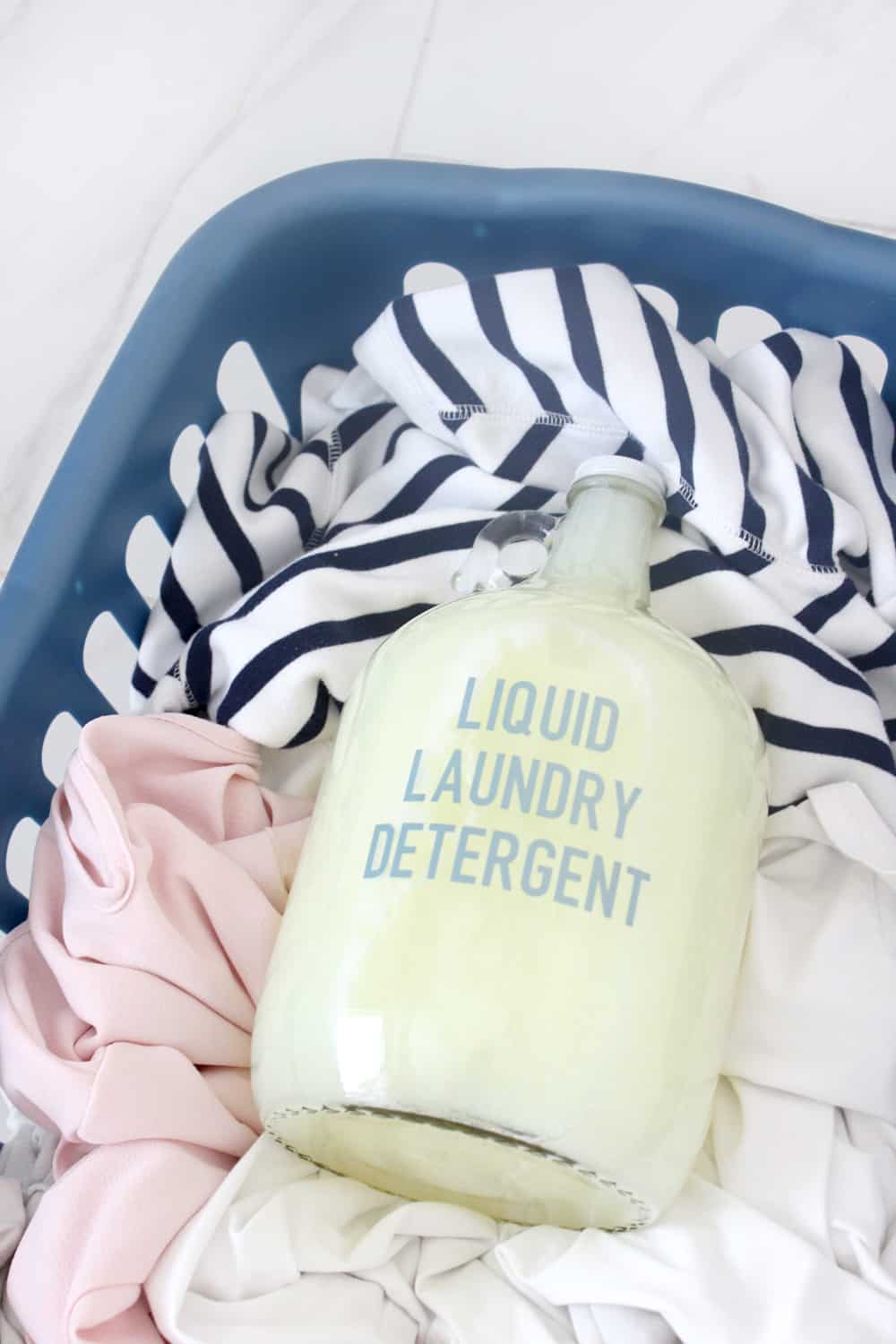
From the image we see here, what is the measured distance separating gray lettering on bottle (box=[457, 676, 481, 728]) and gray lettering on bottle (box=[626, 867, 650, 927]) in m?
0.07

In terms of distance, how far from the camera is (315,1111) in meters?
0.49

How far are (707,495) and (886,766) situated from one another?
0.14m

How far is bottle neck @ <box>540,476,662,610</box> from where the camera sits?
52 cm

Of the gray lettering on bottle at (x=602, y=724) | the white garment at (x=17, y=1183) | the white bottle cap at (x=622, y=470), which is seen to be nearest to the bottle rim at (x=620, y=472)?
the white bottle cap at (x=622, y=470)

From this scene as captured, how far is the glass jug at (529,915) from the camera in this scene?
0.46 metres

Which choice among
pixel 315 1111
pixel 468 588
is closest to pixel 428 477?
pixel 468 588

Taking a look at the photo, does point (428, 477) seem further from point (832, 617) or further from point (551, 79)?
point (551, 79)

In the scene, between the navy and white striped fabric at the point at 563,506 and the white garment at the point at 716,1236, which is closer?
the white garment at the point at 716,1236

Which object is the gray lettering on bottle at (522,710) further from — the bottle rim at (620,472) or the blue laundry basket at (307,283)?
the blue laundry basket at (307,283)

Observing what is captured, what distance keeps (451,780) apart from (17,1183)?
0.82 feet

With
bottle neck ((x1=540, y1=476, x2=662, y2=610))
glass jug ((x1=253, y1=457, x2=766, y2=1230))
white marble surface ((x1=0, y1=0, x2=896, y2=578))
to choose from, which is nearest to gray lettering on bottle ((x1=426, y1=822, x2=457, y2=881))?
glass jug ((x1=253, y1=457, x2=766, y2=1230))

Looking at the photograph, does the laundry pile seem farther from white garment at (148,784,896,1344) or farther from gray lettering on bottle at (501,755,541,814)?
gray lettering on bottle at (501,755,541,814)

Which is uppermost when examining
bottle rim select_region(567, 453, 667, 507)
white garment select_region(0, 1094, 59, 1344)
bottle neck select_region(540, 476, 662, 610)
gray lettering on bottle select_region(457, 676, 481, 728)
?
bottle rim select_region(567, 453, 667, 507)

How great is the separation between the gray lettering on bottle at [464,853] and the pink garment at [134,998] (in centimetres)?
13
